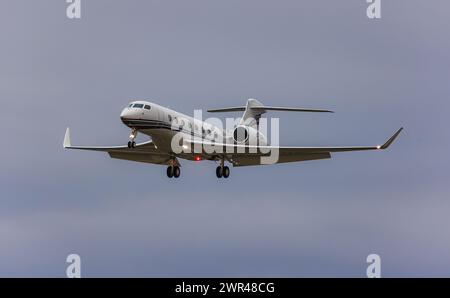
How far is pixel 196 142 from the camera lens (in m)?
64.2

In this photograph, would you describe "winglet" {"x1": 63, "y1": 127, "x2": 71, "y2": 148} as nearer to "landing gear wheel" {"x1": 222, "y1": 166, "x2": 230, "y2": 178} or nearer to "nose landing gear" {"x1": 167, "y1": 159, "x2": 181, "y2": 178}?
"nose landing gear" {"x1": 167, "y1": 159, "x2": 181, "y2": 178}

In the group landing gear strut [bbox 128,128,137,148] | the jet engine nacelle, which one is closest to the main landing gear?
the jet engine nacelle

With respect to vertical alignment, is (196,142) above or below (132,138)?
above

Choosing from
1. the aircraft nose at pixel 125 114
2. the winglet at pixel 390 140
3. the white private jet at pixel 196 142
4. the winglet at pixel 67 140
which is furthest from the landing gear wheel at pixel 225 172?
the winglet at pixel 390 140

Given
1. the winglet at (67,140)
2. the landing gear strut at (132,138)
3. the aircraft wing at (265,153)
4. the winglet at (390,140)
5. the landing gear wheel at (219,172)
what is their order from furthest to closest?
the winglet at (67,140) < the landing gear wheel at (219,172) < the aircraft wing at (265,153) < the landing gear strut at (132,138) < the winglet at (390,140)

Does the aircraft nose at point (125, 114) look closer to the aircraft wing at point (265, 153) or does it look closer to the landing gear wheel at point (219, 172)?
the aircraft wing at point (265, 153)

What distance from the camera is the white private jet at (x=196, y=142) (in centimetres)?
6156

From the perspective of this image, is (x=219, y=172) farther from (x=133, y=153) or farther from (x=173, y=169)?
(x=133, y=153)

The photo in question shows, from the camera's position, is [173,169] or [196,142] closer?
[196,142]

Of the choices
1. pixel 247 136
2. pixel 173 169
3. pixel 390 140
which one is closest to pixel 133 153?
pixel 173 169
